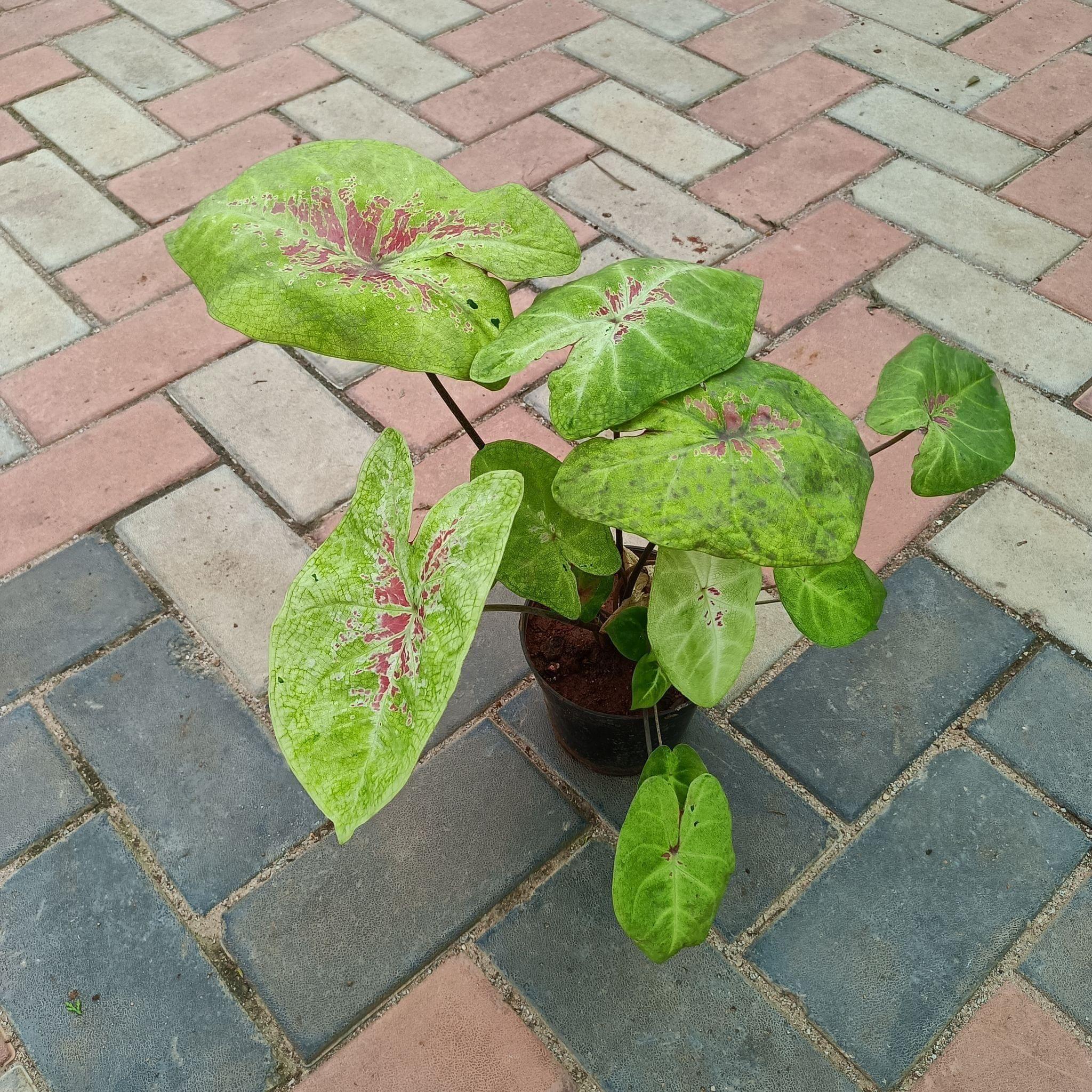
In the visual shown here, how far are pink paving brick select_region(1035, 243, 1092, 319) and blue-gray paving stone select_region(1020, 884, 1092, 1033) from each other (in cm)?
116

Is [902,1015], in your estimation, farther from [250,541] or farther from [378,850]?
[250,541]

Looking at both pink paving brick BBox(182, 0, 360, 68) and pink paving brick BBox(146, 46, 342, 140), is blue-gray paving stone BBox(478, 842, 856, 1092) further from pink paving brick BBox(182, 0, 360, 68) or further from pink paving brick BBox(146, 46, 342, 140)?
pink paving brick BBox(182, 0, 360, 68)

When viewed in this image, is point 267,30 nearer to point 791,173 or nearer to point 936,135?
point 791,173

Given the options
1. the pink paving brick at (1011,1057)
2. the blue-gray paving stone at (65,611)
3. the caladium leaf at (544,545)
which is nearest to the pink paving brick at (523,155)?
the blue-gray paving stone at (65,611)

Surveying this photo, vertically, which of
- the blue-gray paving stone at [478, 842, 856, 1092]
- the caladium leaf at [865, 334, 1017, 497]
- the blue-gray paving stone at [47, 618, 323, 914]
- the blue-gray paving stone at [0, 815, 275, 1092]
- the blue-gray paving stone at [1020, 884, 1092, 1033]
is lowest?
the blue-gray paving stone at [0, 815, 275, 1092]

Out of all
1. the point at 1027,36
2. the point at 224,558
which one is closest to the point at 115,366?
the point at 224,558

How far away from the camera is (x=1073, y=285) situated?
1.96 meters

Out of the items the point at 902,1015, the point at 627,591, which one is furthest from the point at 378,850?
the point at 902,1015

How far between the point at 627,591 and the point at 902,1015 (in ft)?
1.97

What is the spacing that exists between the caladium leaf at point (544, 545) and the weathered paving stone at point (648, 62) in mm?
1691

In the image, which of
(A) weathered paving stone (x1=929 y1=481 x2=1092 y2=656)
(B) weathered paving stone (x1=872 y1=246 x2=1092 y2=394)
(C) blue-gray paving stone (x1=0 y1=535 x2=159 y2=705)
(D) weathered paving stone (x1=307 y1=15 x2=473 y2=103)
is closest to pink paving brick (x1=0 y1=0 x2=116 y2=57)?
(D) weathered paving stone (x1=307 y1=15 x2=473 y2=103)

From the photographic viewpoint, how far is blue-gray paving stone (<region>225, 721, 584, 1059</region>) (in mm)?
1227

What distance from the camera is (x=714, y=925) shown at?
1.26 metres

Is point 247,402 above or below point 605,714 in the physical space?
below
